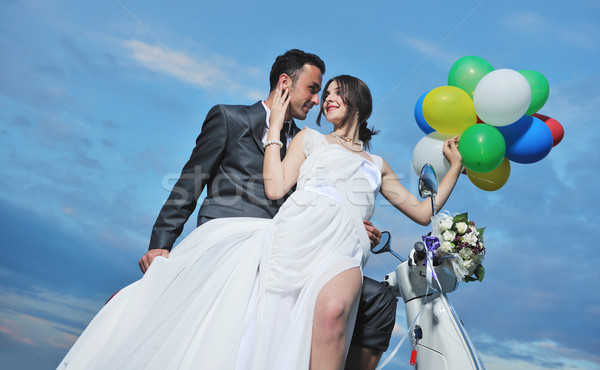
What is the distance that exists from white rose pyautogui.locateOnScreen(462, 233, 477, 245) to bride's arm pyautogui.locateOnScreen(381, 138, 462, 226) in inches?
13.8

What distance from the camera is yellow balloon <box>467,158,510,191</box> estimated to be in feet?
11.5

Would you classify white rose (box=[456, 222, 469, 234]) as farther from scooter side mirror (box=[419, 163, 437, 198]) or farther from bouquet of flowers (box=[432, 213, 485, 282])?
scooter side mirror (box=[419, 163, 437, 198])

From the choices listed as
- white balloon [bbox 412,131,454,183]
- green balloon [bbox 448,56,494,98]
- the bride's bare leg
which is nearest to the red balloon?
green balloon [bbox 448,56,494,98]

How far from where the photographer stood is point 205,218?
306cm

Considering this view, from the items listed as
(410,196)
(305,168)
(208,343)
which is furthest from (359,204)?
(208,343)

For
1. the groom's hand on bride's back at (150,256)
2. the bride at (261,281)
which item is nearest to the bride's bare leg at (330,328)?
the bride at (261,281)

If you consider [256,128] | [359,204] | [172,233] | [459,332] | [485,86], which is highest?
[485,86]

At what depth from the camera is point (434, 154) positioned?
342 cm

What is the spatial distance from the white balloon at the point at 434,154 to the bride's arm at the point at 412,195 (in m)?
0.10

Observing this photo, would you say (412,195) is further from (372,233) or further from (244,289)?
(244,289)

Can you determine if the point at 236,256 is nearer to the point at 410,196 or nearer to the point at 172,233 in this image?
the point at 172,233

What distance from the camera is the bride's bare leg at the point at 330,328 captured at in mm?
2219

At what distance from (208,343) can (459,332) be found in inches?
48.6

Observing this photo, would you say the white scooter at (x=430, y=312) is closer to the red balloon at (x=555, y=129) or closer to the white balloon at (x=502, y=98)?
the white balloon at (x=502, y=98)
